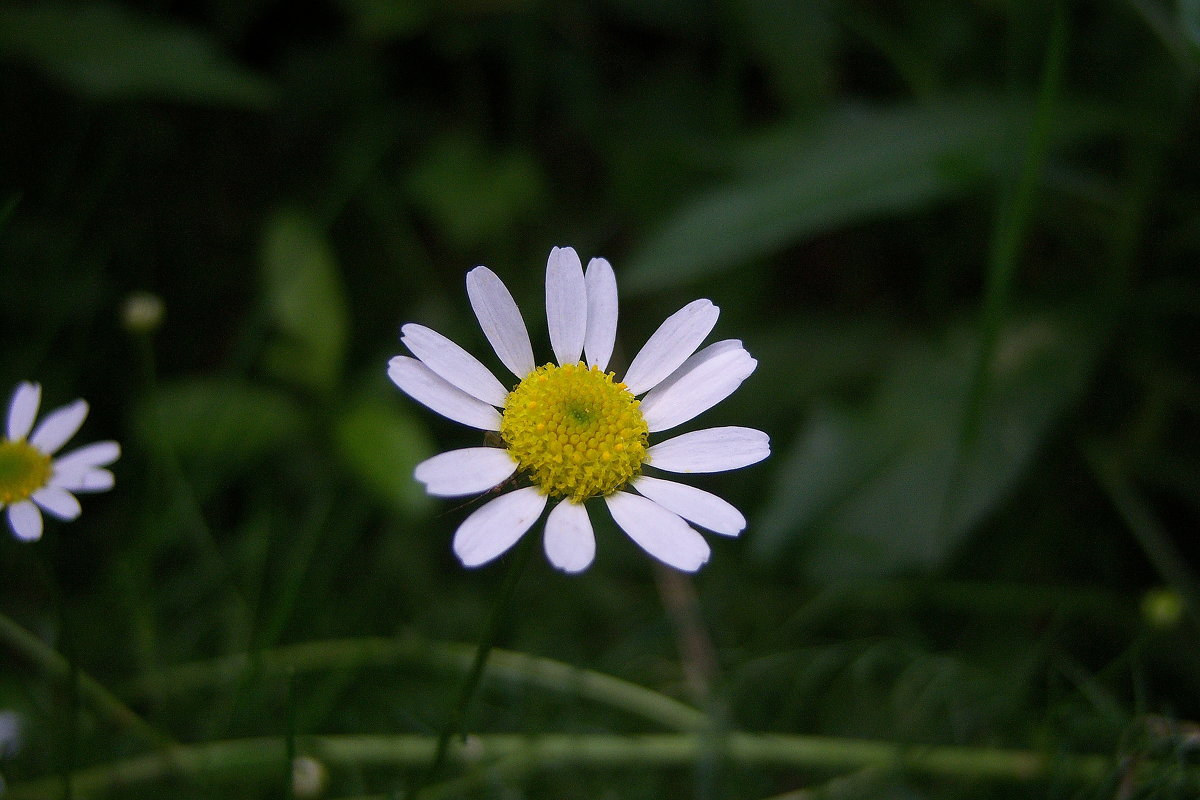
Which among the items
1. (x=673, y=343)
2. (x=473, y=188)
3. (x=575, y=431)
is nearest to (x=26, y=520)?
(x=575, y=431)

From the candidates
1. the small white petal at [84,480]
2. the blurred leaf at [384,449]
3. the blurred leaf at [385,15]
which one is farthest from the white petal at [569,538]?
the blurred leaf at [385,15]

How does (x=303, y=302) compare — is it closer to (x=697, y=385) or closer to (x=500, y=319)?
(x=500, y=319)

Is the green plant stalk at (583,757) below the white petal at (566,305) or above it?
below

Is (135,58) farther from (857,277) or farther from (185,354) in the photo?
(857,277)

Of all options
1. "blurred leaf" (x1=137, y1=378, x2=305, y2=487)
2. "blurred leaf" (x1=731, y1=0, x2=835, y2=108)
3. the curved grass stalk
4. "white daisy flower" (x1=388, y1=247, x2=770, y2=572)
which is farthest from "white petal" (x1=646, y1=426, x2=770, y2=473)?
"blurred leaf" (x1=731, y1=0, x2=835, y2=108)

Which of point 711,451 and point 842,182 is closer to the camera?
point 711,451

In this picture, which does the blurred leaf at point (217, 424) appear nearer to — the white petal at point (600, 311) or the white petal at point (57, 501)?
the white petal at point (57, 501)
